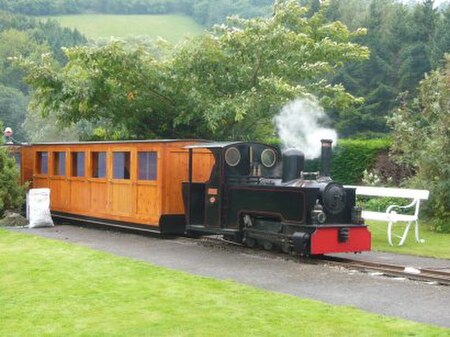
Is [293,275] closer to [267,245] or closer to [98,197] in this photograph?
[267,245]

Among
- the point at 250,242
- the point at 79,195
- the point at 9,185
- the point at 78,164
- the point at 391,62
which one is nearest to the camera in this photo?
the point at 250,242

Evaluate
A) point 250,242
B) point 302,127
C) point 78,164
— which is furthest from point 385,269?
point 78,164

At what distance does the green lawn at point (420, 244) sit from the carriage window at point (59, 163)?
8042 millimetres

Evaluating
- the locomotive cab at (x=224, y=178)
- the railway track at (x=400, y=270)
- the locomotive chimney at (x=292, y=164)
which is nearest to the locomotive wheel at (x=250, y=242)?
the locomotive cab at (x=224, y=178)

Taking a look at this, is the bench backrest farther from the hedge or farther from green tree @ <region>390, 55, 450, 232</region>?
the hedge

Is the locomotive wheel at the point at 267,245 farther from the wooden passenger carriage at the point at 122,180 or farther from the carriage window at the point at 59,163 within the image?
the carriage window at the point at 59,163

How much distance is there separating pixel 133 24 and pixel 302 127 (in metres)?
89.3

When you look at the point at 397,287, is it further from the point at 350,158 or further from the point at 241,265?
the point at 350,158

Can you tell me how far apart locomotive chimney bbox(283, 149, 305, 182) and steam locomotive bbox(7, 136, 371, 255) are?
2cm

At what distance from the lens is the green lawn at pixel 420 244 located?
42.5 ft

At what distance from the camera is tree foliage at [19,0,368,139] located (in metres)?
17.4

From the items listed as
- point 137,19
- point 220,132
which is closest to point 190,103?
point 220,132

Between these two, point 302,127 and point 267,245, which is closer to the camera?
point 267,245

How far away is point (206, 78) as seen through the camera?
1809 centimetres
